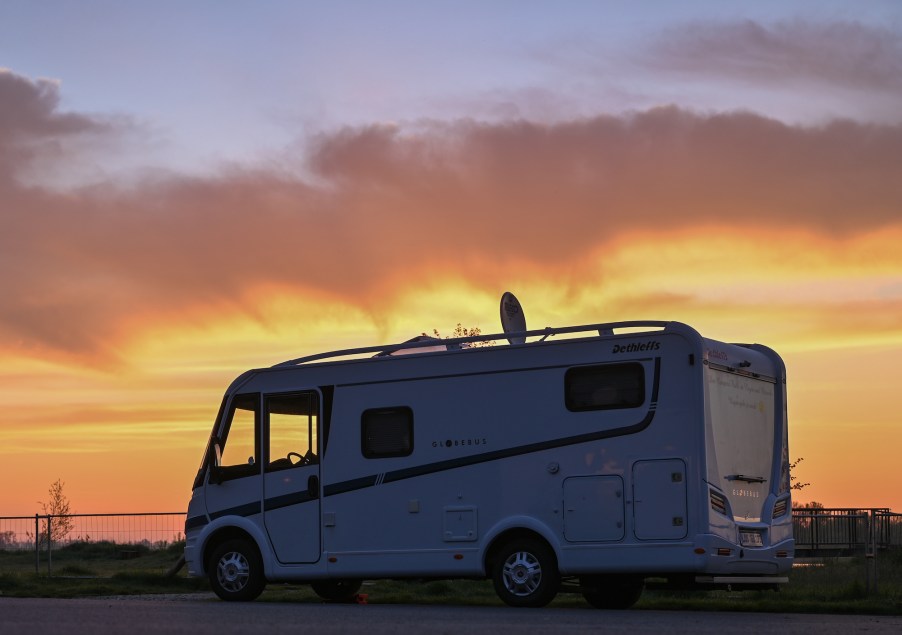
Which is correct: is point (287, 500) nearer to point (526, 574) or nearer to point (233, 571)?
point (233, 571)

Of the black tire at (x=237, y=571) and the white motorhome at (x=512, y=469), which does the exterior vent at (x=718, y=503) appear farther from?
the black tire at (x=237, y=571)

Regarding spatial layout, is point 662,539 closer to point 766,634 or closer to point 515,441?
point 515,441

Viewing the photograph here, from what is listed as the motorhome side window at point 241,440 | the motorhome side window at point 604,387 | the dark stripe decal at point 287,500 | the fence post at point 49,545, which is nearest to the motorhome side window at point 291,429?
the motorhome side window at point 241,440

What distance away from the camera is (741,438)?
15812 mm

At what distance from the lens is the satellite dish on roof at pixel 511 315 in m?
18.0

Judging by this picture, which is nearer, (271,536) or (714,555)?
(714,555)

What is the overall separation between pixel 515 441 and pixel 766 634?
5.16 metres

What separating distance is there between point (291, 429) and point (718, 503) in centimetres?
565

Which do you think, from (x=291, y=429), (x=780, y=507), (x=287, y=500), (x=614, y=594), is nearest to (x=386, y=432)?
(x=291, y=429)

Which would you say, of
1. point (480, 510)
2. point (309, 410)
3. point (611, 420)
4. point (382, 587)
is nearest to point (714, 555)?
point (611, 420)

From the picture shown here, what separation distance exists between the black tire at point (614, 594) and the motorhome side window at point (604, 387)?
89.0 inches

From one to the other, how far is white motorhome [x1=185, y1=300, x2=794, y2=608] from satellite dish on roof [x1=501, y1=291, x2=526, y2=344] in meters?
0.33

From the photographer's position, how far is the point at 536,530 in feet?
52.0

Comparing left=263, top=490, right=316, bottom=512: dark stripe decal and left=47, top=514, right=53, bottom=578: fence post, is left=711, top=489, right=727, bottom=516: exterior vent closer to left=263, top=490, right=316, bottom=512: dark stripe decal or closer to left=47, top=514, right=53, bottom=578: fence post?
left=263, top=490, right=316, bottom=512: dark stripe decal
